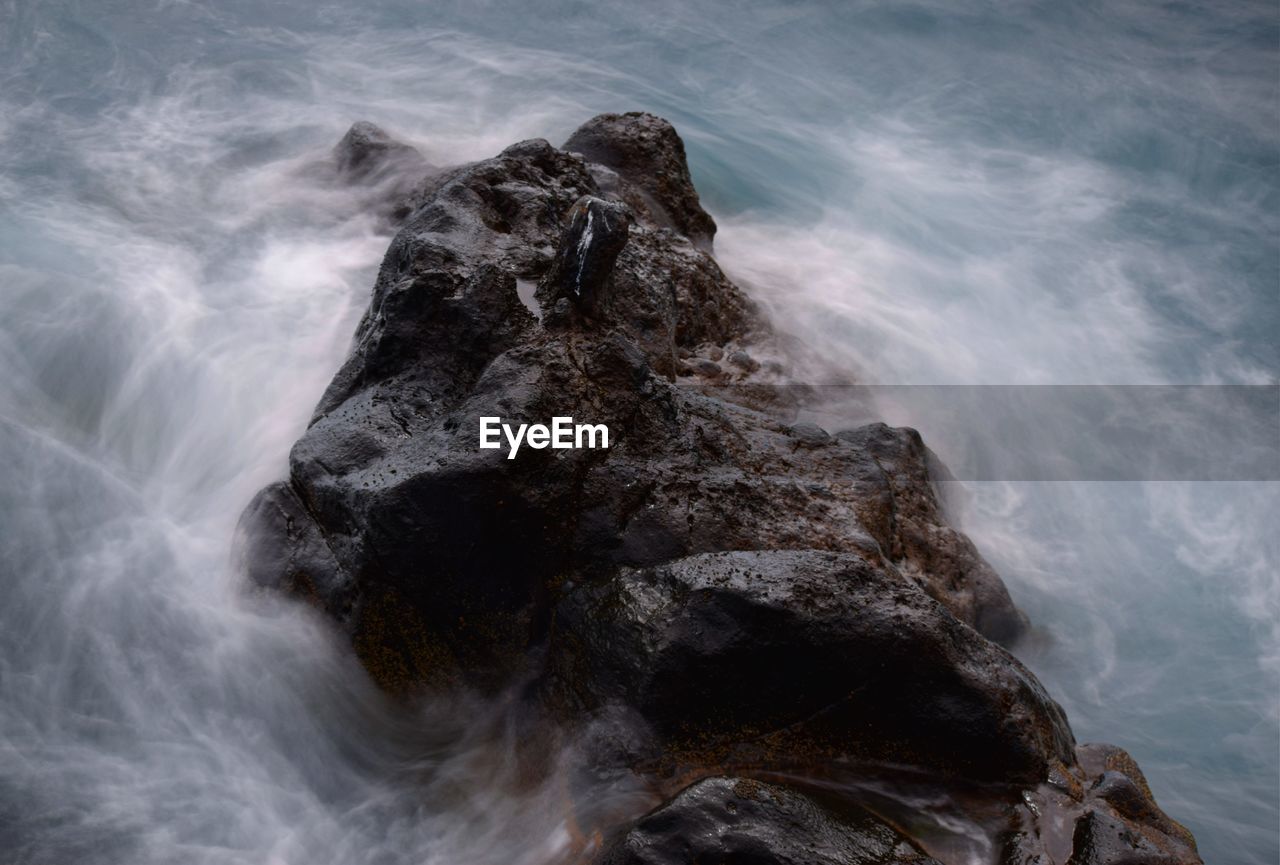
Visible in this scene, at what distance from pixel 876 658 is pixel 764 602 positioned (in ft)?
1.47

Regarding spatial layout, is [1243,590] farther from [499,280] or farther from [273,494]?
[273,494]

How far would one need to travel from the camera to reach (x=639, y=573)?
13.7ft

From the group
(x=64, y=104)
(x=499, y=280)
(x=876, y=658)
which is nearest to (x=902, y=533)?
(x=876, y=658)

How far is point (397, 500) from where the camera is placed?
4.23 meters

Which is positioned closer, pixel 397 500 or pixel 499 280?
pixel 397 500

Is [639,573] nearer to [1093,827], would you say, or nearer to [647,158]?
[1093,827]

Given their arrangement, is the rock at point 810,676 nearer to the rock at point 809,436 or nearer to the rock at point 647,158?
the rock at point 809,436

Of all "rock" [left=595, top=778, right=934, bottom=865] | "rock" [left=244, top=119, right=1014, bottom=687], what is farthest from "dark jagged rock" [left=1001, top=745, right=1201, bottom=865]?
"rock" [left=244, top=119, right=1014, bottom=687]

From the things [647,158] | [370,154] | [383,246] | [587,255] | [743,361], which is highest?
[647,158]

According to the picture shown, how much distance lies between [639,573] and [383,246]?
4.99 m

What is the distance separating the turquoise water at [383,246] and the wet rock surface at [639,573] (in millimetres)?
435

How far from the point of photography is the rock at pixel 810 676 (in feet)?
12.9

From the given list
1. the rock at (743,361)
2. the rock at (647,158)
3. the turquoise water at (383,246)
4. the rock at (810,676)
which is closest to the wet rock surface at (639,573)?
the rock at (810,676)

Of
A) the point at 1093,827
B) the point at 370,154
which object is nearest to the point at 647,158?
the point at 370,154
